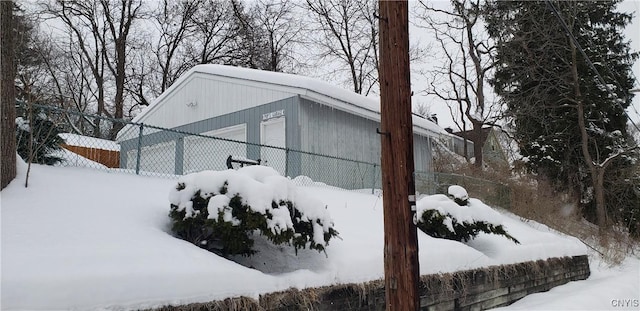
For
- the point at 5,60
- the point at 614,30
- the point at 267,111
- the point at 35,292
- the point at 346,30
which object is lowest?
the point at 35,292

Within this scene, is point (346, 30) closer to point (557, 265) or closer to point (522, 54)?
point (522, 54)

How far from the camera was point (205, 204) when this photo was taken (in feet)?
15.7

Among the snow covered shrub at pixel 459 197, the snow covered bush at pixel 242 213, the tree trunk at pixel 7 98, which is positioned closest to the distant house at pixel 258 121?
the snow covered shrub at pixel 459 197

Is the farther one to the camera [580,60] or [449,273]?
[580,60]

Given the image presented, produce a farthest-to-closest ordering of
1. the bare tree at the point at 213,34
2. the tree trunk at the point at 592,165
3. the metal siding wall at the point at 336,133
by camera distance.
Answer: the bare tree at the point at 213,34
the tree trunk at the point at 592,165
the metal siding wall at the point at 336,133

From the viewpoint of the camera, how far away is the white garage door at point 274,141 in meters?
11.7

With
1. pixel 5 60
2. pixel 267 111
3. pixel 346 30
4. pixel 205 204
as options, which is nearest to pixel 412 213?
pixel 205 204

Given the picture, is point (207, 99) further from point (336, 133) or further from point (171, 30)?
point (171, 30)

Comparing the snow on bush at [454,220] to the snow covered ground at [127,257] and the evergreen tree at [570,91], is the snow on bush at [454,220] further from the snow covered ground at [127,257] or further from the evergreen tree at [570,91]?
the evergreen tree at [570,91]

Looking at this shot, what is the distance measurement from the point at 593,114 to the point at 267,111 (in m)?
14.5

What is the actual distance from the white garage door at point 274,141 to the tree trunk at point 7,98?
7.02 metres

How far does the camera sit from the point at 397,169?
3.69 meters

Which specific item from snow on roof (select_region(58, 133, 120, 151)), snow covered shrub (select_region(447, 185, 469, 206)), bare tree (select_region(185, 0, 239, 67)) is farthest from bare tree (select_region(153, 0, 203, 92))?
snow covered shrub (select_region(447, 185, 469, 206))

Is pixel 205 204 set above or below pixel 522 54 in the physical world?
below
